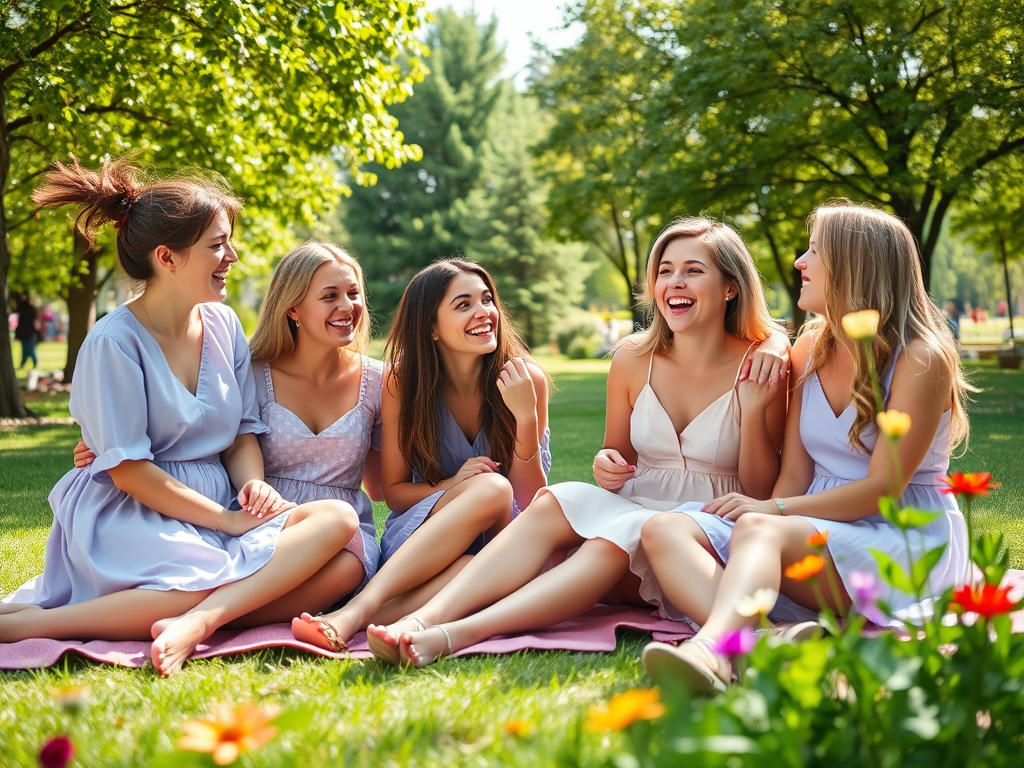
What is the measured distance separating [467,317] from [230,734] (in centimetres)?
278

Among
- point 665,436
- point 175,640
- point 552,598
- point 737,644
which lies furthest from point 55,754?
point 665,436

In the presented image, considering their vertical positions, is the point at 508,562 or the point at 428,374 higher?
the point at 428,374

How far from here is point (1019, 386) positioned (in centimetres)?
1617

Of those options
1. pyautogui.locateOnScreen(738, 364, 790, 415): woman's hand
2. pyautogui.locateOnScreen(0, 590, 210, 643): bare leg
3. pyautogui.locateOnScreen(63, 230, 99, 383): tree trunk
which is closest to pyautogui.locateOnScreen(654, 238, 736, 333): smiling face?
pyautogui.locateOnScreen(738, 364, 790, 415): woman's hand

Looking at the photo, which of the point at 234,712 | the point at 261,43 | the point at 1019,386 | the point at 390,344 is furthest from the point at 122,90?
the point at 1019,386

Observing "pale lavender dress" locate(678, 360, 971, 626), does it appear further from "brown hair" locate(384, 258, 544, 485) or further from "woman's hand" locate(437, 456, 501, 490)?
"brown hair" locate(384, 258, 544, 485)

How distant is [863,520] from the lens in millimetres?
3443

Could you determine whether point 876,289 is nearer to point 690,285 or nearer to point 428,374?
point 690,285

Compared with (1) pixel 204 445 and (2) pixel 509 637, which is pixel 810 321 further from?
(1) pixel 204 445

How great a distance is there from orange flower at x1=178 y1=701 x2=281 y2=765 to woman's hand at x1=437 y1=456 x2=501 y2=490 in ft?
7.77

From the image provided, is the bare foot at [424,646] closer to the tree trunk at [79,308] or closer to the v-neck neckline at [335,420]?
the v-neck neckline at [335,420]

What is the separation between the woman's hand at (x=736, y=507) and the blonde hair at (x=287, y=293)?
5.97ft

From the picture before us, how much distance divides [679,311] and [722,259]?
0.92ft

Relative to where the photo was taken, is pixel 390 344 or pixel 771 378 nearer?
pixel 771 378
